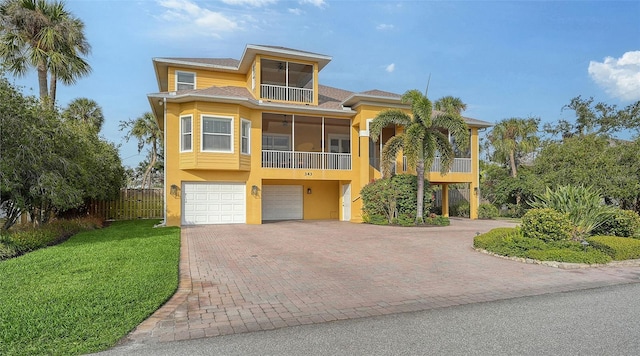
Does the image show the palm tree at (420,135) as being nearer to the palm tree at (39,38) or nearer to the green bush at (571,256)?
the green bush at (571,256)

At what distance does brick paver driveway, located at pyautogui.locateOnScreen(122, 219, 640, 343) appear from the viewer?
4566 mm

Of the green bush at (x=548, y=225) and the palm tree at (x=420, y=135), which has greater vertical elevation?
the palm tree at (x=420, y=135)

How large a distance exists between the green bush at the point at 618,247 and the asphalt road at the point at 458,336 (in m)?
3.86

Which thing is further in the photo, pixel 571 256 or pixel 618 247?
pixel 618 247

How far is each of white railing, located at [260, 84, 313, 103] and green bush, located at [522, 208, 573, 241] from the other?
1225 centimetres

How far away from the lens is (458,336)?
3971 mm

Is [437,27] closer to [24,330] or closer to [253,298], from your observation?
[253,298]

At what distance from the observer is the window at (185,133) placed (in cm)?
1589

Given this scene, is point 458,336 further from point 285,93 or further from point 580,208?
point 285,93

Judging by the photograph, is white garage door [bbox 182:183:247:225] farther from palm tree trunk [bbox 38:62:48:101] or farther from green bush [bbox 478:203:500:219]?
green bush [bbox 478:203:500:219]

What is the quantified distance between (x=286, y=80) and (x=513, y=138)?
65.7 ft

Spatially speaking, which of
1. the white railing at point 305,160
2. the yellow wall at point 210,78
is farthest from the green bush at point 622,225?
the yellow wall at point 210,78

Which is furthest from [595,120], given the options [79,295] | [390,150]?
[79,295]

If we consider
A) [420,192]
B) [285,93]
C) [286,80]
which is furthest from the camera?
[286,80]
